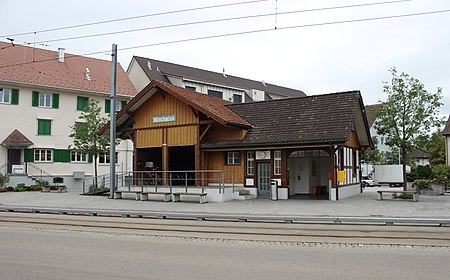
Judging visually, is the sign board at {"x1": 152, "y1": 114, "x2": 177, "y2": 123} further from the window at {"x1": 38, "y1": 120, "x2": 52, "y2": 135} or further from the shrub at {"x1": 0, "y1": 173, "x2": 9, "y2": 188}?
the window at {"x1": 38, "y1": 120, "x2": 52, "y2": 135}

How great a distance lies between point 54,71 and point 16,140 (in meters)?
7.48

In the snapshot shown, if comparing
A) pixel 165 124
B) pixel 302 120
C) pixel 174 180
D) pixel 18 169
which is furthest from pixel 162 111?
pixel 18 169

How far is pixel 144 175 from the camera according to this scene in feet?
95.8

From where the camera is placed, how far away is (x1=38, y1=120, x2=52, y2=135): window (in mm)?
39969

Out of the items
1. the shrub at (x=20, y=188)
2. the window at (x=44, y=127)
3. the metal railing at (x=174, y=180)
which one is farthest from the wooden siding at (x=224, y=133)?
the window at (x=44, y=127)

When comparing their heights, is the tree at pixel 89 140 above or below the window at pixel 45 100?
below

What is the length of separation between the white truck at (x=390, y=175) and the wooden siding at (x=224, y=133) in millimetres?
25619

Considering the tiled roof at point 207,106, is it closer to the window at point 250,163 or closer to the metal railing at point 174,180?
the window at point 250,163

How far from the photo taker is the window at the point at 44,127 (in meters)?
40.0

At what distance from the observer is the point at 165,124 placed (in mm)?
28156

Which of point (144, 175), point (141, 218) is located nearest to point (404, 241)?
point (141, 218)

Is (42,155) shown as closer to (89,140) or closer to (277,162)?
(89,140)

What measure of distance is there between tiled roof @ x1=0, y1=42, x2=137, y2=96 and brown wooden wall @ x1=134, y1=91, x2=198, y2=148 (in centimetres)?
1221

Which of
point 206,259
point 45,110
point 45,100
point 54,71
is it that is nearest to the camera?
point 206,259
